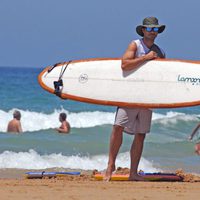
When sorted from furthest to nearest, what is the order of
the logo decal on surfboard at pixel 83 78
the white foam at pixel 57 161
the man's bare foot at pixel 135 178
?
1. the white foam at pixel 57 161
2. the logo decal on surfboard at pixel 83 78
3. the man's bare foot at pixel 135 178

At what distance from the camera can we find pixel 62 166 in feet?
34.4

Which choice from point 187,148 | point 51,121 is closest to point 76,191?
point 187,148

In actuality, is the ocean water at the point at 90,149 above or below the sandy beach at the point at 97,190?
below

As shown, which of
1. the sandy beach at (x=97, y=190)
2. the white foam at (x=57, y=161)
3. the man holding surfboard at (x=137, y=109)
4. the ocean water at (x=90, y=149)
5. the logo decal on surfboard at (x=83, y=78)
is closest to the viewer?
the sandy beach at (x=97, y=190)

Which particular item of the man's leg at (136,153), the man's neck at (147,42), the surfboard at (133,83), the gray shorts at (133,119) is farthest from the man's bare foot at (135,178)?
the man's neck at (147,42)

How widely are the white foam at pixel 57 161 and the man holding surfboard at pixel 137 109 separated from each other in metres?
3.05

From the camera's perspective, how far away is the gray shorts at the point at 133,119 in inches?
284

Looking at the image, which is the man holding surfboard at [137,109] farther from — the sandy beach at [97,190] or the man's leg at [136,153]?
the sandy beach at [97,190]

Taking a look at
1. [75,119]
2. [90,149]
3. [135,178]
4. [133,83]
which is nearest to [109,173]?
[135,178]

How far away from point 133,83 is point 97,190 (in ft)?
4.67

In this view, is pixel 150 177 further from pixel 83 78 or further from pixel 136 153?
pixel 83 78

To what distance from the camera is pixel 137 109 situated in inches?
287

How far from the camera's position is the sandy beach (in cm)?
601

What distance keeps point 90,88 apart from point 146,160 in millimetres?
4021
